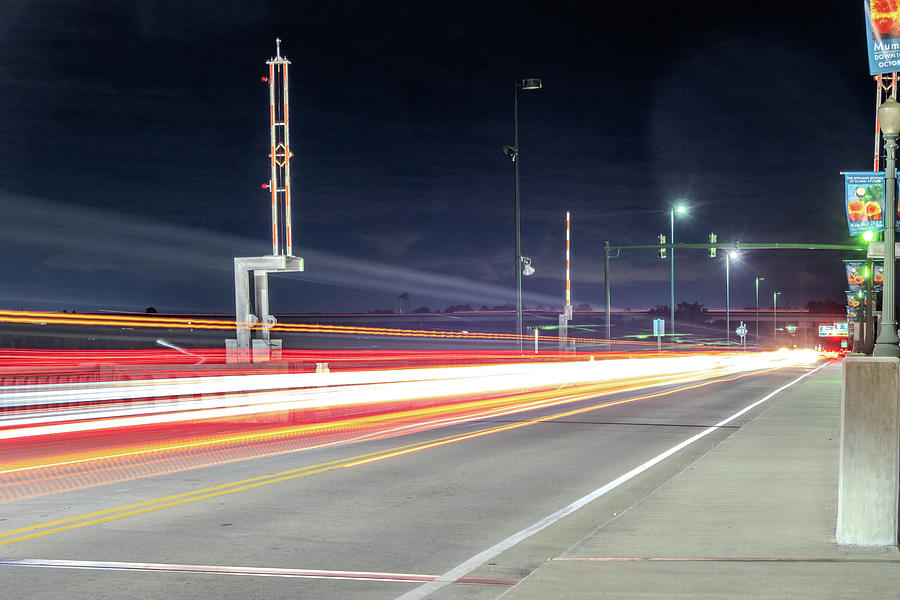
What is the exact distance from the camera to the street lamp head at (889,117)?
8.67 metres

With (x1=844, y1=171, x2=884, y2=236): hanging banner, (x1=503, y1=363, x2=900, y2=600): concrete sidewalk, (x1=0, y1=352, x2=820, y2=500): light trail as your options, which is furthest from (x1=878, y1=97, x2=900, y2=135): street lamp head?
(x1=844, y1=171, x2=884, y2=236): hanging banner

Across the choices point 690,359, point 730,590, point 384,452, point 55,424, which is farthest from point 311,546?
point 690,359

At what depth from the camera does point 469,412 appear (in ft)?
77.4

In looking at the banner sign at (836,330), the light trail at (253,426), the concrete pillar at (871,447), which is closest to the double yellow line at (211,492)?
the light trail at (253,426)

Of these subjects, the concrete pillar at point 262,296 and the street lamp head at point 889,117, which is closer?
the street lamp head at point 889,117

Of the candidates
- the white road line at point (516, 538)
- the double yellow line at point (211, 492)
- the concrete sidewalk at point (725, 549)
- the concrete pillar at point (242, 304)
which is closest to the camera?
the concrete sidewalk at point (725, 549)

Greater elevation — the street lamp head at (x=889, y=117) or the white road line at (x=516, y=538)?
the street lamp head at (x=889, y=117)

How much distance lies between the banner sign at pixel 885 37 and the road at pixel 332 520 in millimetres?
5609

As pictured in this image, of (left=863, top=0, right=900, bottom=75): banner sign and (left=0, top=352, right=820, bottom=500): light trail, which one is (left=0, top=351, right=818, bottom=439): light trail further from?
(left=863, top=0, right=900, bottom=75): banner sign

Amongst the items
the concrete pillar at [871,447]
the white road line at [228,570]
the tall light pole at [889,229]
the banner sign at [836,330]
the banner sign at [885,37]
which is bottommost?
the banner sign at [836,330]

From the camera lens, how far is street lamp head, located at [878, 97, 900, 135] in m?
8.67

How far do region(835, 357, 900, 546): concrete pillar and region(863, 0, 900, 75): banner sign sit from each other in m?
5.08

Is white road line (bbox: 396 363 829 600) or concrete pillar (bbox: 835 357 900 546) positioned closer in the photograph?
white road line (bbox: 396 363 829 600)

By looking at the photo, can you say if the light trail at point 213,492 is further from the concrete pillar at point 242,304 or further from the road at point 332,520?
the concrete pillar at point 242,304
